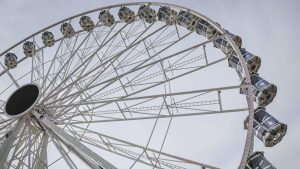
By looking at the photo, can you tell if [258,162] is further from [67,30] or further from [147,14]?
[67,30]

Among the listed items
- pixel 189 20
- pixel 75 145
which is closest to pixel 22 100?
pixel 75 145

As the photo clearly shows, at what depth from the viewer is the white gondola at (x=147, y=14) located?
21953mm

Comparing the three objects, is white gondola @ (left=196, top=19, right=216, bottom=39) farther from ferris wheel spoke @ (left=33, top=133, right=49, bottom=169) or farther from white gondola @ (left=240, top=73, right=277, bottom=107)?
ferris wheel spoke @ (left=33, top=133, right=49, bottom=169)

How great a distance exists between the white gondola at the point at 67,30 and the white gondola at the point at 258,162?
13.5 meters

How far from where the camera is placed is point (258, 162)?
1288cm

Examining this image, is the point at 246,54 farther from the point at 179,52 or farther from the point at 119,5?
the point at 119,5

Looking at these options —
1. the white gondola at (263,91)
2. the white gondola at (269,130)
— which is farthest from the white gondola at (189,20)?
the white gondola at (269,130)

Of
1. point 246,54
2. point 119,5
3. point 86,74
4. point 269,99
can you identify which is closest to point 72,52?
point 86,74

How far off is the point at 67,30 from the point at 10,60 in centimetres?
385

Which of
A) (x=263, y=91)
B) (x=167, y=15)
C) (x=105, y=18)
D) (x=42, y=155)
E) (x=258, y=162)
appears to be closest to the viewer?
(x=258, y=162)

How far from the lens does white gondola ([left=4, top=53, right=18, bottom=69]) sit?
23027 mm

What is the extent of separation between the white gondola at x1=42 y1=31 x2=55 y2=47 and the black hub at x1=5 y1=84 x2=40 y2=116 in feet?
18.6

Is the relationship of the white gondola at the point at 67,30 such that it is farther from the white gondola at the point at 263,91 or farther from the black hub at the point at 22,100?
the white gondola at the point at 263,91

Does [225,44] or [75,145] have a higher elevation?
[225,44]
